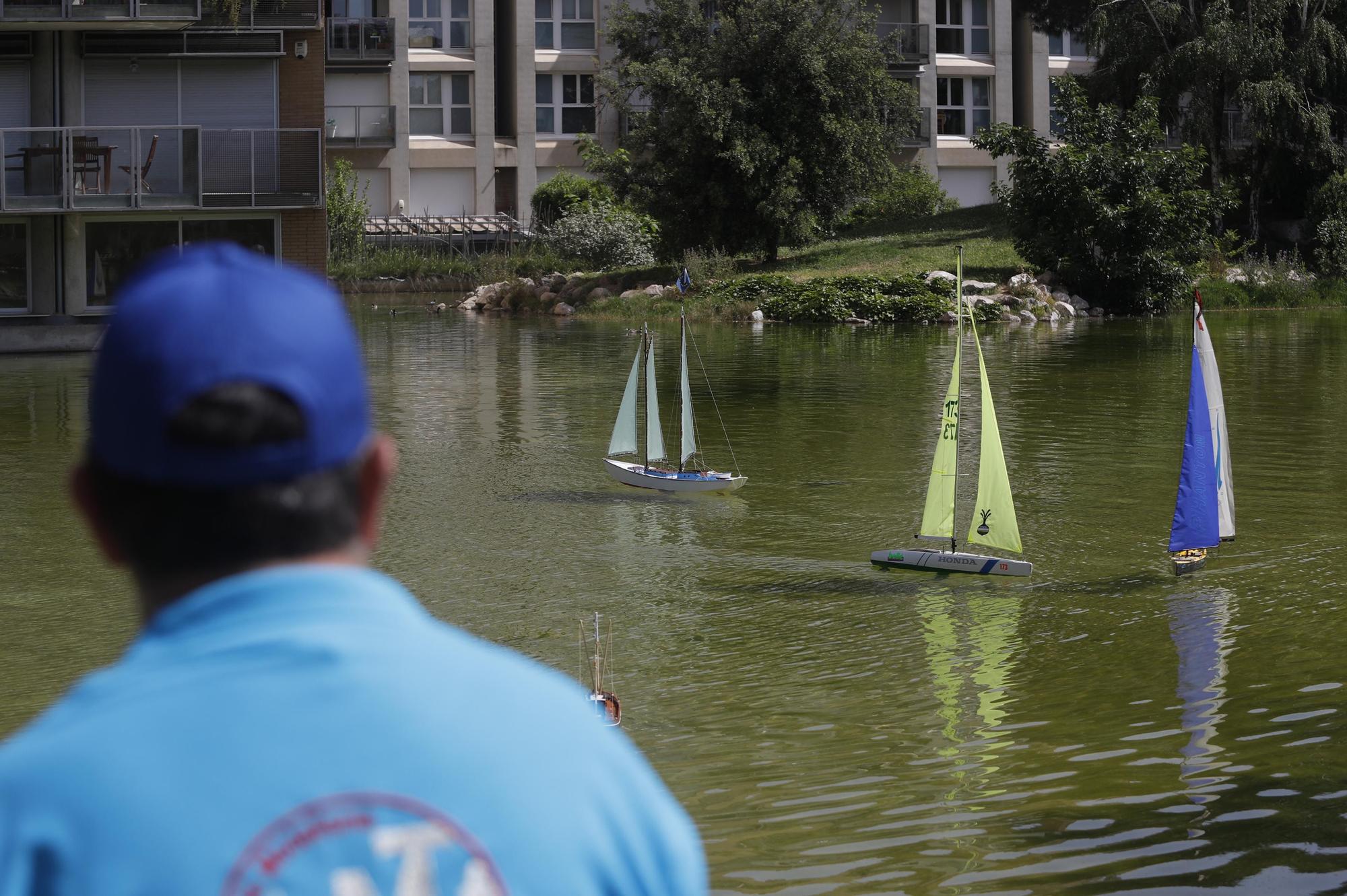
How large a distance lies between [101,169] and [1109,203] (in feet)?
92.2

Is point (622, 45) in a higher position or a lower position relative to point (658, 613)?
higher

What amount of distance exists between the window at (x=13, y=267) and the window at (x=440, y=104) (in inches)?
1423

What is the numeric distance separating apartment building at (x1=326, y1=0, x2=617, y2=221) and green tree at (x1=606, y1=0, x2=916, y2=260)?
14529 mm

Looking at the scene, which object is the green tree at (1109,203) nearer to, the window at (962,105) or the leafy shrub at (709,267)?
the leafy shrub at (709,267)

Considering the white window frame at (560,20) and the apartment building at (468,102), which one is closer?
the apartment building at (468,102)


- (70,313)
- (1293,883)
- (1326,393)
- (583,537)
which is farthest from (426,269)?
(1293,883)

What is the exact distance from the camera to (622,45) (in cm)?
5512

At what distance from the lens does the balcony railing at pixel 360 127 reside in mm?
63281

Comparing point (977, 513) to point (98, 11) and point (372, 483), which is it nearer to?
point (372, 483)

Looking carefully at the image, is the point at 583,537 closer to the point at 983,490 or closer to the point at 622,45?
the point at 983,490

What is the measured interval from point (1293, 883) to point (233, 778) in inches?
303

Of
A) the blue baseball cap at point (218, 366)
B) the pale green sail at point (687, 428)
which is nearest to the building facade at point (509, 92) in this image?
the pale green sail at point (687, 428)

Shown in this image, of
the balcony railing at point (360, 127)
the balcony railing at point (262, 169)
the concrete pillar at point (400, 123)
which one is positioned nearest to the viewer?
the balcony railing at point (262, 169)

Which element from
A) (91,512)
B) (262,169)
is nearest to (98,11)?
(262,169)
